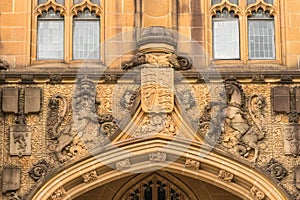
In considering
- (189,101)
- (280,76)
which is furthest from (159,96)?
(280,76)

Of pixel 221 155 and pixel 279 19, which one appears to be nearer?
pixel 221 155

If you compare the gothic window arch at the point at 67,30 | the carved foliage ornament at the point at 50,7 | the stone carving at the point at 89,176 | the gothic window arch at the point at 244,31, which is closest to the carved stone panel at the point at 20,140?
the stone carving at the point at 89,176

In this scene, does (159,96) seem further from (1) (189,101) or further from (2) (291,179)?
(2) (291,179)

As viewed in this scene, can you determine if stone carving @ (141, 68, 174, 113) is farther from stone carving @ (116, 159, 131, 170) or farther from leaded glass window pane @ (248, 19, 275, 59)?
leaded glass window pane @ (248, 19, 275, 59)

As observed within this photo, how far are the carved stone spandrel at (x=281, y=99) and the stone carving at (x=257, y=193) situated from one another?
1.61 meters

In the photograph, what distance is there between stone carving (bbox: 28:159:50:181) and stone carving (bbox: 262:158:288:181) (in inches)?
162

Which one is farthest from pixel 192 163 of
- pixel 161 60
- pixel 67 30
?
pixel 67 30

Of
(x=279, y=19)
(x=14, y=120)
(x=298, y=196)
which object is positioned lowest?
(x=298, y=196)

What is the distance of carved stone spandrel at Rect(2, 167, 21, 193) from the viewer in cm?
2284

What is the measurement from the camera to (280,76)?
77.2 feet

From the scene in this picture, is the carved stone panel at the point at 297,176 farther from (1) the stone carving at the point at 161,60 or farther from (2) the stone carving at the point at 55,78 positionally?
(2) the stone carving at the point at 55,78

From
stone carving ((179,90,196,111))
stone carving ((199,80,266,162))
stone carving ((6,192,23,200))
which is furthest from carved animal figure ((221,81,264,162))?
stone carving ((6,192,23,200))

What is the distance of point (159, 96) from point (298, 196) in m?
3.24

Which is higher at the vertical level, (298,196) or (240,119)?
(240,119)
